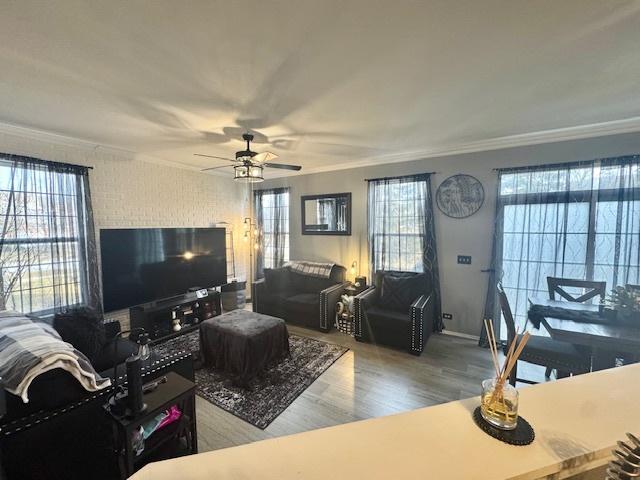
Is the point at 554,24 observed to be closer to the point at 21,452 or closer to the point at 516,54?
the point at 516,54

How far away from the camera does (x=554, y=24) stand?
4.61 feet

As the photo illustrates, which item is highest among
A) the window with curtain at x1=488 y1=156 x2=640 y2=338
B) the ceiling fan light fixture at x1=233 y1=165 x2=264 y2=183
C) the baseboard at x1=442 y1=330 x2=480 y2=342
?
the ceiling fan light fixture at x1=233 y1=165 x2=264 y2=183

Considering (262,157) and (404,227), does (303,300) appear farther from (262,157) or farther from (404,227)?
(262,157)

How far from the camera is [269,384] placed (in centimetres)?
260

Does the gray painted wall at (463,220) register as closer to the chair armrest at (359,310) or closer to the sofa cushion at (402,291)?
the sofa cushion at (402,291)

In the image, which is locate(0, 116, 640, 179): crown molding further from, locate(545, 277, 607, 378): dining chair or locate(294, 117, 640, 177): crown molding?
locate(545, 277, 607, 378): dining chair

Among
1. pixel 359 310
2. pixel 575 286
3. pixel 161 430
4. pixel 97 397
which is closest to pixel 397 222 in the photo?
pixel 359 310

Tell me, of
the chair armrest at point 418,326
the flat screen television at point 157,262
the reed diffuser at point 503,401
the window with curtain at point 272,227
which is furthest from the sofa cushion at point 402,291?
the reed diffuser at point 503,401

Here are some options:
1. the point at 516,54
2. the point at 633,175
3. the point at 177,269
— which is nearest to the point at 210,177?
the point at 177,269

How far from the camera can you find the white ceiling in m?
1.33

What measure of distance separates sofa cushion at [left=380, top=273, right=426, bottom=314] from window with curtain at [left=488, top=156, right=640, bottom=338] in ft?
3.11

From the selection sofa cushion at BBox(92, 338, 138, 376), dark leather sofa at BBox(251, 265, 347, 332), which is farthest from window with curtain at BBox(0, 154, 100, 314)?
dark leather sofa at BBox(251, 265, 347, 332)

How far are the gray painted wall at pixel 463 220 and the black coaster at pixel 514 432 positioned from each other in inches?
125

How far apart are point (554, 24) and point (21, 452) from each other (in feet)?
11.1
